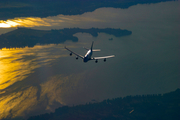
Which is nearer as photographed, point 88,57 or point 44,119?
point 88,57

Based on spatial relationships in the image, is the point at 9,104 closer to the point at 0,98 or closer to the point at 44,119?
the point at 0,98

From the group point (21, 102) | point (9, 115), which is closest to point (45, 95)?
point (21, 102)

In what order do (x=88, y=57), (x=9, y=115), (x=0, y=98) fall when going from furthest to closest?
(x=0, y=98), (x=9, y=115), (x=88, y=57)

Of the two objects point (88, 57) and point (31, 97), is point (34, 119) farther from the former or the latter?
point (88, 57)

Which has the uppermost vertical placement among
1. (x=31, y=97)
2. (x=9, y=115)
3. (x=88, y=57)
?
(x=88, y=57)

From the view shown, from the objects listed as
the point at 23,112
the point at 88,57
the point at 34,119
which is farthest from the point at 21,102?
the point at 88,57

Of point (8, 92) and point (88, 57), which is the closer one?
point (88, 57)

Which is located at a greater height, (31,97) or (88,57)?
(88,57)

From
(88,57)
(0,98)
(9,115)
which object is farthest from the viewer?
(0,98)

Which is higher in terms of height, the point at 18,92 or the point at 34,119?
the point at 18,92
